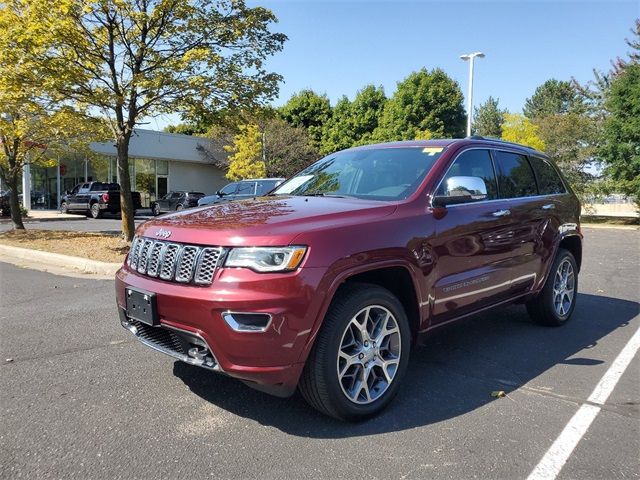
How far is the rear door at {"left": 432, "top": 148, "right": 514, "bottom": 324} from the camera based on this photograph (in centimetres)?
382

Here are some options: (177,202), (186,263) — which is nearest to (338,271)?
(186,263)

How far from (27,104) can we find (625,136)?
1012 inches

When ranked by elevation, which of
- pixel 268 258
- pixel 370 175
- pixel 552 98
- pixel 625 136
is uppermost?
pixel 552 98

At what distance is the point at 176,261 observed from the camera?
319cm

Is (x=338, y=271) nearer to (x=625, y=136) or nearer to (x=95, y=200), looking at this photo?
(x=95, y=200)

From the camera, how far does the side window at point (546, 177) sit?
216 inches

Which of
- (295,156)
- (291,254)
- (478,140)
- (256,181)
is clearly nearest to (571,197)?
(478,140)

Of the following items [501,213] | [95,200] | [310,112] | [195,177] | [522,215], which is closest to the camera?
[501,213]

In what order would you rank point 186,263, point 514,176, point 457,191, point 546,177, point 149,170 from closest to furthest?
point 186,263 → point 457,191 → point 514,176 → point 546,177 → point 149,170

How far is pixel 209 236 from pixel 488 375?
8.34 ft

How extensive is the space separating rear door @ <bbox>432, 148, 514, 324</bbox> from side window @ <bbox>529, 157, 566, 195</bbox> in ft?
3.33

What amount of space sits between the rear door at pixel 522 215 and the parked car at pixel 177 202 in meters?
22.1

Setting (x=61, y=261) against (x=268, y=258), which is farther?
(x=61, y=261)

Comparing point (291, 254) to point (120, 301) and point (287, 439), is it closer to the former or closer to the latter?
point (287, 439)
